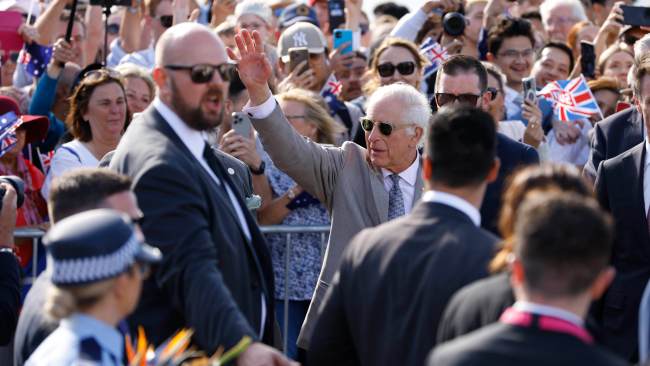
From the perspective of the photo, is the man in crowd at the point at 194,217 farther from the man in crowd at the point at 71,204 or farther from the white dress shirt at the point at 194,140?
the man in crowd at the point at 71,204

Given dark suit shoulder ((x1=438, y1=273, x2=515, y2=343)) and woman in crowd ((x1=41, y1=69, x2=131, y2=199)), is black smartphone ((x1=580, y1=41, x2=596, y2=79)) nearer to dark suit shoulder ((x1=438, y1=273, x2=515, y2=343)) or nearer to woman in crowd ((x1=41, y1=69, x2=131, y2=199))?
woman in crowd ((x1=41, y1=69, x2=131, y2=199))

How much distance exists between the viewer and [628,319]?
674 centimetres

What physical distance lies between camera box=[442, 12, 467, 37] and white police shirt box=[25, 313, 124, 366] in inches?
281

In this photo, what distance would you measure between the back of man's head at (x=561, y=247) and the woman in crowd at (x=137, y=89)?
5863 millimetres

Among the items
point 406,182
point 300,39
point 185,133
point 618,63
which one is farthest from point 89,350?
point 618,63

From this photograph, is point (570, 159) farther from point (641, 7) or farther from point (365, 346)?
point (365, 346)

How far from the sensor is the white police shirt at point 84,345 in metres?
3.86

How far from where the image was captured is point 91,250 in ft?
12.4

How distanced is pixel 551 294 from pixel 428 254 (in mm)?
1135

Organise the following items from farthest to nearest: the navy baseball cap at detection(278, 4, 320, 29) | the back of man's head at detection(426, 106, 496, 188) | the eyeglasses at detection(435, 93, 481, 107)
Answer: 1. the navy baseball cap at detection(278, 4, 320, 29)
2. the eyeglasses at detection(435, 93, 481, 107)
3. the back of man's head at detection(426, 106, 496, 188)

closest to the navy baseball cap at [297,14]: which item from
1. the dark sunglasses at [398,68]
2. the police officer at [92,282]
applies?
the dark sunglasses at [398,68]

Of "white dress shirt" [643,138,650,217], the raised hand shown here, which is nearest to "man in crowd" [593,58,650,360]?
"white dress shirt" [643,138,650,217]

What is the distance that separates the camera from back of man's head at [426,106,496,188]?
14.9 ft

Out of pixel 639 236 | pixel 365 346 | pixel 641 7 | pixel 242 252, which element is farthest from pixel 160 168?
pixel 641 7
